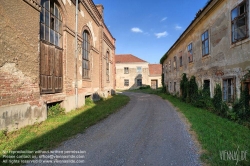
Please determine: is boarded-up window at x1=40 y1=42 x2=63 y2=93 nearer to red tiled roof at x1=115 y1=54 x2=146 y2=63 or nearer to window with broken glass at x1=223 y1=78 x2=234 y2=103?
window with broken glass at x1=223 y1=78 x2=234 y2=103

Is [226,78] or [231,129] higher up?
[226,78]

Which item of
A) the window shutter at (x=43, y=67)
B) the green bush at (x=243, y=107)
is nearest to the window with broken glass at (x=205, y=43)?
the green bush at (x=243, y=107)

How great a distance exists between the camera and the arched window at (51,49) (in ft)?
21.7

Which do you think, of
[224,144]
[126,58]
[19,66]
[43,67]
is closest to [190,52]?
[224,144]

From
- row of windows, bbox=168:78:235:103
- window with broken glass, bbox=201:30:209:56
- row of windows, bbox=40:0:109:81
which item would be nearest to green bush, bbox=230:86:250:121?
row of windows, bbox=168:78:235:103

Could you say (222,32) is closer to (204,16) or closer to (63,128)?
(204,16)

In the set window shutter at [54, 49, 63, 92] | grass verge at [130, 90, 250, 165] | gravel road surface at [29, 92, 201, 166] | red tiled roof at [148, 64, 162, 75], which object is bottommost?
gravel road surface at [29, 92, 201, 166]

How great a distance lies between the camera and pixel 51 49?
716cm

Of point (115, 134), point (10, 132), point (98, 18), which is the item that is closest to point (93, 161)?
point (115, 134)

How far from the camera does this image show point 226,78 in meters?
7.32

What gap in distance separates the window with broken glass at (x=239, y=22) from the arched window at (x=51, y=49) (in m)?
8.35

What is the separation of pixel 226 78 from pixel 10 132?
902 centimetres

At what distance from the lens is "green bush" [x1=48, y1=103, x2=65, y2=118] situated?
7.08m

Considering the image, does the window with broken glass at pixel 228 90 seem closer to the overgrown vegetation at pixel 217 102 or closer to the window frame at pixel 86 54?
the overgrown vegetation at pixel 217 102
